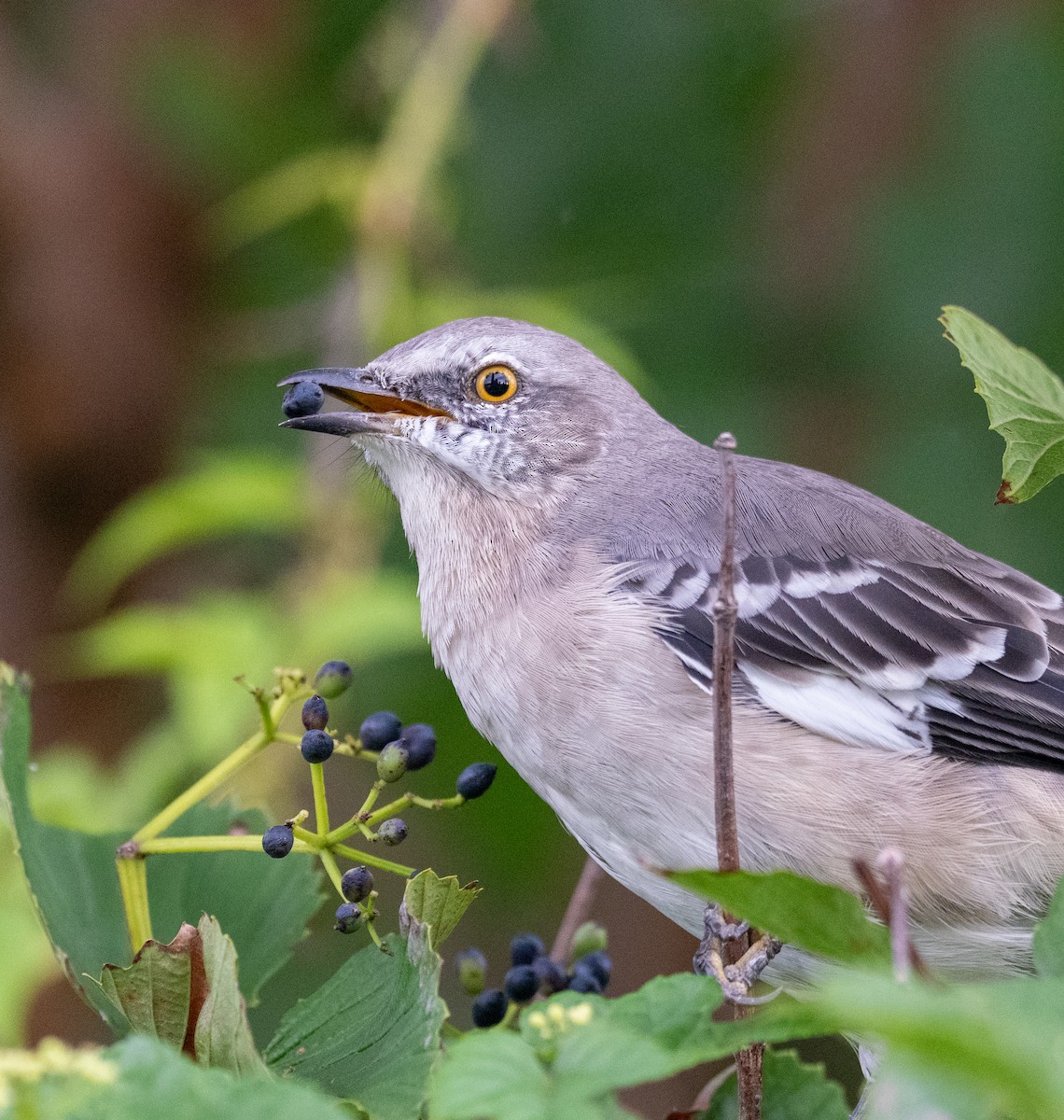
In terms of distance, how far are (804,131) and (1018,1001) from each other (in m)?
6.64

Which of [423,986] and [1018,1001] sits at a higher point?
[1018,1001]

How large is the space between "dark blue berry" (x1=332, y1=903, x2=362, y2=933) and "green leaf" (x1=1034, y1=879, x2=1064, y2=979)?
801 mm

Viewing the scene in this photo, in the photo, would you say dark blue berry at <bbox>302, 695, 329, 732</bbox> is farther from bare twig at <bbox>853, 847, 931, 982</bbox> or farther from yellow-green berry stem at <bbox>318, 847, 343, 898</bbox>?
bare twig at <bbox>853, 847, 931, 982</bbox>

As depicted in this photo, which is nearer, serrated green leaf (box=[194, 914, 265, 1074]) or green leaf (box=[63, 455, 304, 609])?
serrated green leaf (box=[194, 914, 265, 1074])

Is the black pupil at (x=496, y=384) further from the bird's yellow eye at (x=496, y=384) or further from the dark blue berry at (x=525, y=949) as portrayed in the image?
the dark blue berry at (x=525, y=949)

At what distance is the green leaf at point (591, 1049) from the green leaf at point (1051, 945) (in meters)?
0.21

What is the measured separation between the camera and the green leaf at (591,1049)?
3.68ft

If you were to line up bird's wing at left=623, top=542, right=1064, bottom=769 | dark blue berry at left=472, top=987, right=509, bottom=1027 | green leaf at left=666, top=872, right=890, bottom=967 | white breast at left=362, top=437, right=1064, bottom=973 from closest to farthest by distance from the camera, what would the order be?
green leaf at left=666, top=872, right=890, bottom=967 < dark blue berry at left=472, top=987, right=509, bottom=1027 < white breast at left=362, top=437, right=1064, bottom=973 < bird's wing at left=623, top=542, right=1064, bottom=769

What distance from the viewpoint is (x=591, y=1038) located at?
1.21m

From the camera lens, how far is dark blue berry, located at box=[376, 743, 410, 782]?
184cm

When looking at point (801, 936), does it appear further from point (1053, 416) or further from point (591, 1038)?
point (1053, 416)

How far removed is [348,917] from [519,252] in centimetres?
489

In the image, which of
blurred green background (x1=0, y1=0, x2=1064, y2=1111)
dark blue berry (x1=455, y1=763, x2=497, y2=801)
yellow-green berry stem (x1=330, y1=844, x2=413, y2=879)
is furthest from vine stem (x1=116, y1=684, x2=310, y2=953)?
blurred green background (x1=0, y1=0, x2=1064, y2=1111)

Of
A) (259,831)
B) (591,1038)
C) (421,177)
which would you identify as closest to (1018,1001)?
(591,1038)
